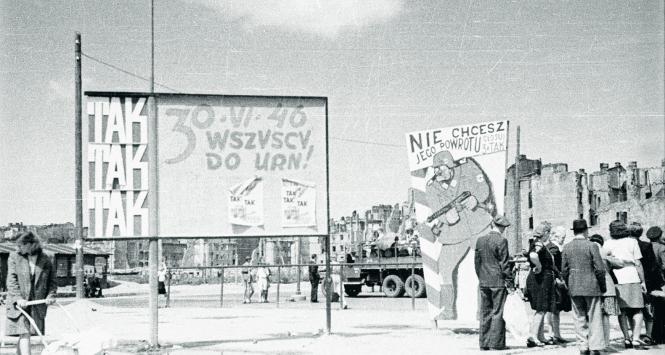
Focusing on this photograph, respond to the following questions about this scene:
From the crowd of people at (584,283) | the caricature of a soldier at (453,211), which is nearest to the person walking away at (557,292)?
the crowd of people at (584,283)

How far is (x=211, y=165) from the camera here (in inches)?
459

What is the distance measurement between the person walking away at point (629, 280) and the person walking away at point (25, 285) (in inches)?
300

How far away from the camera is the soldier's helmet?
12445 mm

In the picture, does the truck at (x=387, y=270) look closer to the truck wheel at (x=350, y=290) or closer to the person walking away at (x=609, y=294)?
the truck wheel at (x=350, y=290)

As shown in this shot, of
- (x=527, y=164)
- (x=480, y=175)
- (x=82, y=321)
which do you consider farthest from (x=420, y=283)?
(x=527, y=164)

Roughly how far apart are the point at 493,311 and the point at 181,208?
4931 mm

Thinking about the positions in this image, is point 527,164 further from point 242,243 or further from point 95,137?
point 95,137

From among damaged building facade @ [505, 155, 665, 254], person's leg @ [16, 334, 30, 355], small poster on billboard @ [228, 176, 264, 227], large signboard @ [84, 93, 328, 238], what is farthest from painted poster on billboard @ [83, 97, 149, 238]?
damaged building facade @ [505, 155, 665, 254]

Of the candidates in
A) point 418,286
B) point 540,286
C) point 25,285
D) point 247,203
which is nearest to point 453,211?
point 540,286

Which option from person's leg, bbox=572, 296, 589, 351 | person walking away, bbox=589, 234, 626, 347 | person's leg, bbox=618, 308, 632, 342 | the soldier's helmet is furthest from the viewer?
the soldier's helmet

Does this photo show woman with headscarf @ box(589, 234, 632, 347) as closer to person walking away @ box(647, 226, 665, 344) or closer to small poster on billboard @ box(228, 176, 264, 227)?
person walking away @ box(647, 226, 665, 344)

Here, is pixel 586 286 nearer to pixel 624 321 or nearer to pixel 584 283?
pixel 584 283

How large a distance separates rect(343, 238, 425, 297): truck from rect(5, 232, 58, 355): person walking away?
70.0 ft

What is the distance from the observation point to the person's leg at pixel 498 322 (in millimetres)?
10156
